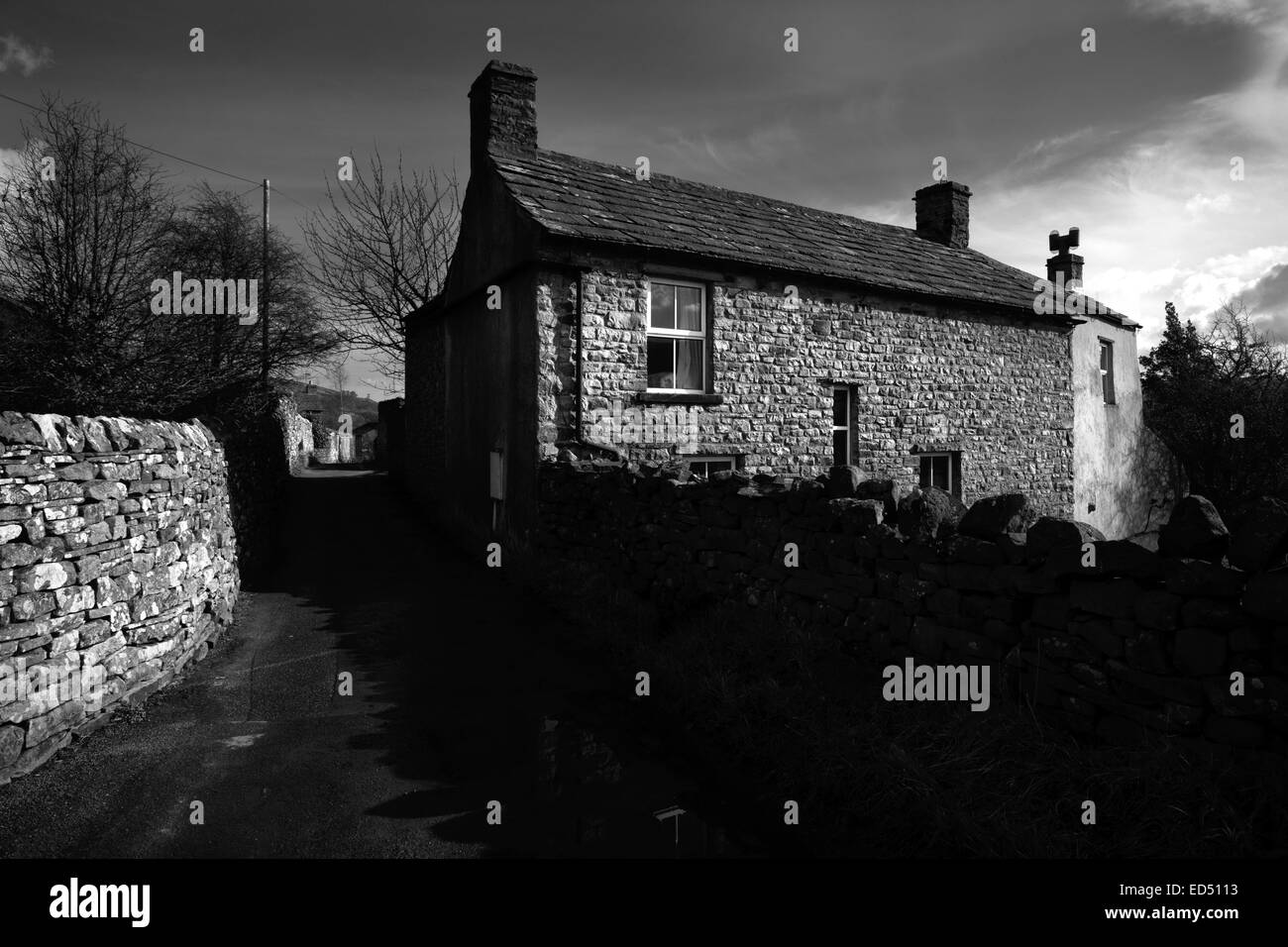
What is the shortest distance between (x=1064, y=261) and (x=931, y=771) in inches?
817

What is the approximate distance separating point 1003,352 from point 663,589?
10.9 m

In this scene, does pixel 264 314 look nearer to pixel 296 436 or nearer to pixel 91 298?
pixel 91 298

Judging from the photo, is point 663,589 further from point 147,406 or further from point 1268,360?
point 1268,360

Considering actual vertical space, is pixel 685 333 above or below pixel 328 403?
below

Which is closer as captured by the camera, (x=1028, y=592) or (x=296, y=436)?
(x=1028, y=592)

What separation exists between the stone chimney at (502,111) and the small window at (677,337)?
12.8 ft

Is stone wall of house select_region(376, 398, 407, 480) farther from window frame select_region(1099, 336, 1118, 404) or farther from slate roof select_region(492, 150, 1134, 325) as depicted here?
window frame select_region(1099, 336, 1118, 404)

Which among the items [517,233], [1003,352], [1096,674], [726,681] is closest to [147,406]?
[517,233]

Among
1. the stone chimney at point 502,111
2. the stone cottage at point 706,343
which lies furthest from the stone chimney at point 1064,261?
the stone chimney at point 502,111

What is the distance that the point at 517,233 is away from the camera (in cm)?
1092

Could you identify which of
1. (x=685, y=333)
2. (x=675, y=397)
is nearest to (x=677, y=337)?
(x=685, y=333)

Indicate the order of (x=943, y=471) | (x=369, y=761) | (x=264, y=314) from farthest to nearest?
1. (x=264, y=314)
2. (x=943, y=471)
3. (x=369, y=761)

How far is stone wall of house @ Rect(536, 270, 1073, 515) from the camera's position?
10.6 m

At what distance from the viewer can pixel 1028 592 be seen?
441 cm
